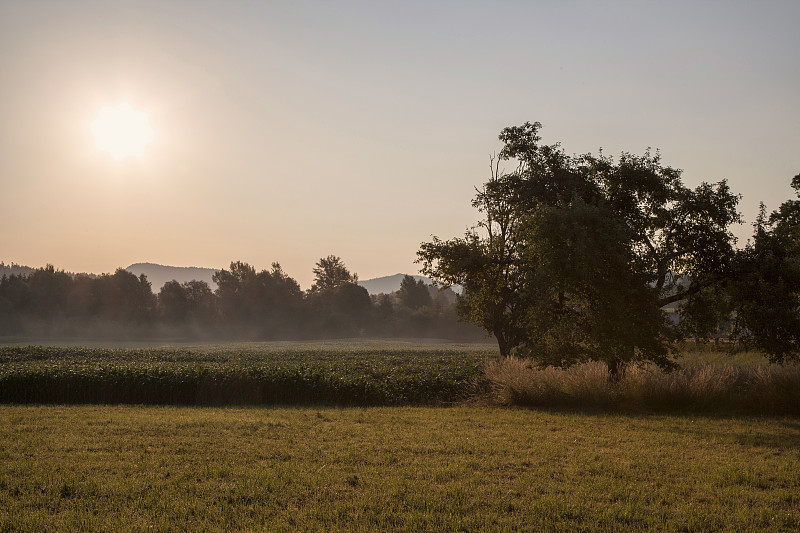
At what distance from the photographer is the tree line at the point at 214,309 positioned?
9262 centimetres

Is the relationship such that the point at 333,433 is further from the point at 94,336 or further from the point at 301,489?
the point at 94,336

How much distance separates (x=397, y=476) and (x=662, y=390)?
1244 centimetres

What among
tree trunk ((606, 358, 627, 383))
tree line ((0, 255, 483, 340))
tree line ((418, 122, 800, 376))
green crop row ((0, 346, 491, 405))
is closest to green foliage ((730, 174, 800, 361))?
tree line ((418, 122, 800, 376))

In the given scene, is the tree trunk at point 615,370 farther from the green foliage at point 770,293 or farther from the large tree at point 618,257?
the green foliage at point 770,293

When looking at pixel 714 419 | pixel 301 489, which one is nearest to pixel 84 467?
pixel 301 489

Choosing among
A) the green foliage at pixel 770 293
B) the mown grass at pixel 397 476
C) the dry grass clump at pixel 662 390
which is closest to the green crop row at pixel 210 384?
the dry grass clump at pixel 662 390

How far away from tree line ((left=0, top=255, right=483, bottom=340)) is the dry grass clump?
81145mm

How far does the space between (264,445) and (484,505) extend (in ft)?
18.4

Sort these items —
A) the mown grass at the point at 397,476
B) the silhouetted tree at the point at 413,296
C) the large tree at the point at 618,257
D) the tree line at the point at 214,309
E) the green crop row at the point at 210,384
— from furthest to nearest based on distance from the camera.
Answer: the silhouetted tree at the point at 413,296 < the tree line at the point at 214,309 < the green crop row at the point at 210,384 < the large tree at the point at 618,257 < the mown grass at the point at 397,476

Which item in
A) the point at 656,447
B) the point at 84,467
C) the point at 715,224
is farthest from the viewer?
the point at 715,224

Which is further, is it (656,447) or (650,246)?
(650,246)

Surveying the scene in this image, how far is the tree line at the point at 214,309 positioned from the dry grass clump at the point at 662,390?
81145 mm

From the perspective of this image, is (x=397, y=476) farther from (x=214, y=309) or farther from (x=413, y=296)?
(x=413, y=296)

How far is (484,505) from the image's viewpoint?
292 inches
